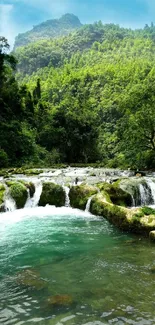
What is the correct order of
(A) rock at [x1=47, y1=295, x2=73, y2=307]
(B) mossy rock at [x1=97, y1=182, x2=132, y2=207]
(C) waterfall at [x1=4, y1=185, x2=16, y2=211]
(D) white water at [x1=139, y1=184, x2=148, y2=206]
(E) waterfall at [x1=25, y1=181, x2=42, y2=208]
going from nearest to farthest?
1. (A) rock at [x1=47, y1=295, x2=73, y2=307]
2. (C) waterfall at [x1=4, y1=185, x2=16, y2=211]
3. (B) mossy rock at [x1=97, y1=182, x2=132, y2=207]
4. (E) waterfall at [x1=25, y1=181, x2=42, y2=208]
5. (D) white water at [x1=139, y1=184, x2=148, y2=206]

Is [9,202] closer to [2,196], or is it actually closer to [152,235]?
[2,196]

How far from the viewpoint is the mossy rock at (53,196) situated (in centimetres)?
1559

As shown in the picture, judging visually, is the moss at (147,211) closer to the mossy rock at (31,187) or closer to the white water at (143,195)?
the white water at (143,195)

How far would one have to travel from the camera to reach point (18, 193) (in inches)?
598

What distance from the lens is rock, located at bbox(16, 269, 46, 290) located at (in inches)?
253

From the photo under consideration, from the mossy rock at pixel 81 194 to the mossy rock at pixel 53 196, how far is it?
1.56ft

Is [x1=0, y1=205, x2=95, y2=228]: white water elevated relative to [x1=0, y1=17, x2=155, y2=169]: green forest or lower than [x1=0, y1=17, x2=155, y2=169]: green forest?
lower

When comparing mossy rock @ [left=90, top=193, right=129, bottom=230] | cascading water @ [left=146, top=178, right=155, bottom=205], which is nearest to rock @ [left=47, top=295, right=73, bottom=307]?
mossy rock @ [left=90, top=193, right=129, bottom=230]

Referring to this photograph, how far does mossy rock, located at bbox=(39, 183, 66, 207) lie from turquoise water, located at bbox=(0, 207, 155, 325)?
4.03 meters

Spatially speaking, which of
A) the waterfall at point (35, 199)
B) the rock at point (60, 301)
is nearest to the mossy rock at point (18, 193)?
the waterfall at point (35, 199)

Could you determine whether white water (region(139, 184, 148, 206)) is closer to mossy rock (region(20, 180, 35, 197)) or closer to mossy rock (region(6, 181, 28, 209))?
mossy rock (region(20, 180, 35, 197))

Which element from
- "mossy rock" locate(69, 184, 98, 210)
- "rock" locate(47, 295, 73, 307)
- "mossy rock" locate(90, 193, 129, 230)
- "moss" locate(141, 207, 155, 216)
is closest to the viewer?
"rock" locate(47, 295, 73, 307)

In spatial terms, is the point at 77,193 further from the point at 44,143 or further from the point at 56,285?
the point at 44,143

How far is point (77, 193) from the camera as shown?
50.2 feet
